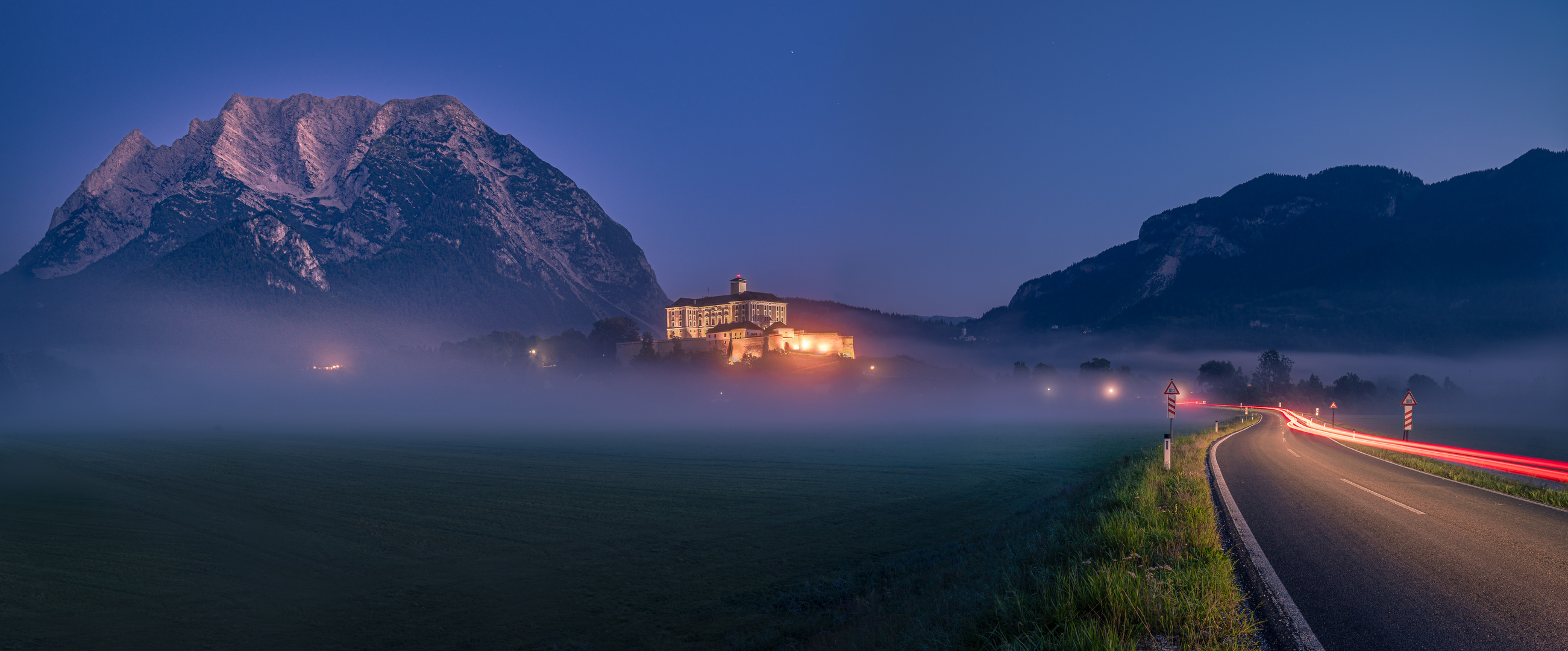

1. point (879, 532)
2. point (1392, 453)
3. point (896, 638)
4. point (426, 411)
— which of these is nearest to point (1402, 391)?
point (1392, 453)

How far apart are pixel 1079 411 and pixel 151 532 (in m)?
177

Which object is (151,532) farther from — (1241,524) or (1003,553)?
(1241,524)

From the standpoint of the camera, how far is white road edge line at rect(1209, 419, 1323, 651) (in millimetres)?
6122

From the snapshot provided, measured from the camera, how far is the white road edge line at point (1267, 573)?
20.1ft

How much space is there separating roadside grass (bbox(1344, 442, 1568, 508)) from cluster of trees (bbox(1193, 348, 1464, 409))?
172265 mm

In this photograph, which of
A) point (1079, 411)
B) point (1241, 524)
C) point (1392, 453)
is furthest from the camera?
point (1079, 411)

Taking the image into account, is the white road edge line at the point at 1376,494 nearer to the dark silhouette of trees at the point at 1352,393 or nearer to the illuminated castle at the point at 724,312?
the illuminated castle at the point at 724,312

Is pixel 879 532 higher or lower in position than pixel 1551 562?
lower

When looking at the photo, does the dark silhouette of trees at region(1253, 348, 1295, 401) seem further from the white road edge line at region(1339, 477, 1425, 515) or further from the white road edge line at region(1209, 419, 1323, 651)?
the white road edge line at region(1209, 419, 1323, 651)

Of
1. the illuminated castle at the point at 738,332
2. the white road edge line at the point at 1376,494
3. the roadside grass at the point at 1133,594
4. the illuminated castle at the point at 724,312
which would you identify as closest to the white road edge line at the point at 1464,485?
the white road edge line at the point at 1376,494

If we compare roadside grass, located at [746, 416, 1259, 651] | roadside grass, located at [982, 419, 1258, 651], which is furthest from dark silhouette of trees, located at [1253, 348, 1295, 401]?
roadside grass, located at [982, 419, 1258, 651]

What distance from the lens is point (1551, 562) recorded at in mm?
8844

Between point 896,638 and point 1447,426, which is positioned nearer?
point 896,638

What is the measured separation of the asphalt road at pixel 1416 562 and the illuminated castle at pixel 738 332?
5111 inches
